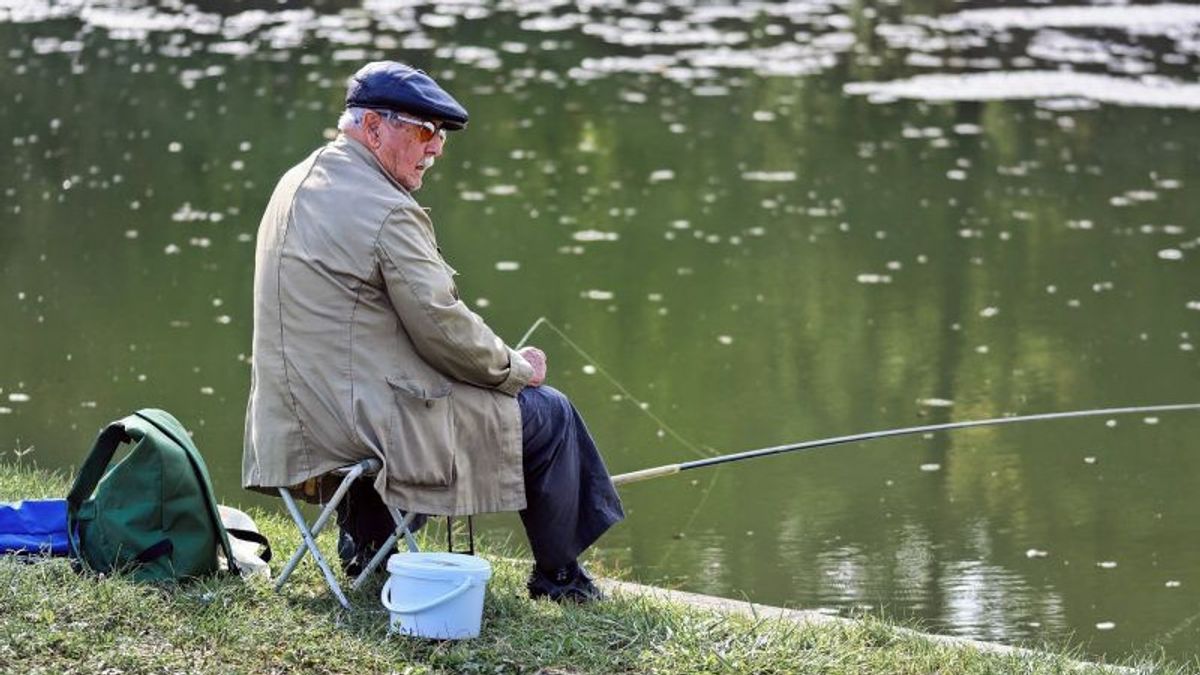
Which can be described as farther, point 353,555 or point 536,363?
point 353,555

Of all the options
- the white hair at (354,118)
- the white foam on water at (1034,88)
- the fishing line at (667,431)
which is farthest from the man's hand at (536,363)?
the white foam on water at (1034,88)

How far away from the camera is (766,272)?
33.1 ft

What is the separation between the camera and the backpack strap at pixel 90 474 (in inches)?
167

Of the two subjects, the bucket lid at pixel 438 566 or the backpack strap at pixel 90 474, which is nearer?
the bucket lid at pixel 438 566

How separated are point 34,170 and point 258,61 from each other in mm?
5460

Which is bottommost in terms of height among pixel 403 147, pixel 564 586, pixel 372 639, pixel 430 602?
pixel 564 586

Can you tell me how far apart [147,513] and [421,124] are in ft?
3.32

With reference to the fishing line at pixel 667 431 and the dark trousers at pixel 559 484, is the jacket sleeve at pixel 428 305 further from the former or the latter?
the fishing line at pixel 667 431

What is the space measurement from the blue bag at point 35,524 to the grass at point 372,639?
118 mm

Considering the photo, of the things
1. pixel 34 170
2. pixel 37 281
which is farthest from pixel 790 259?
pixel 34 170

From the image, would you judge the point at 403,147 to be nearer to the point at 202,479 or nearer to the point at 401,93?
the point at 401,93

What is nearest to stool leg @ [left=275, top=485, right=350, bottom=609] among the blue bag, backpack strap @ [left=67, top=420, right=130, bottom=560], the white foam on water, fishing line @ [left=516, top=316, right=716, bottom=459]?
backpack strap @ [left=67, top=420, right=130, bottom=560]

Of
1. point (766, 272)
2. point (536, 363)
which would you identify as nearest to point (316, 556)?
point (536, 363)

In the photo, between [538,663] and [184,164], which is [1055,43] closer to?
[184,164]
